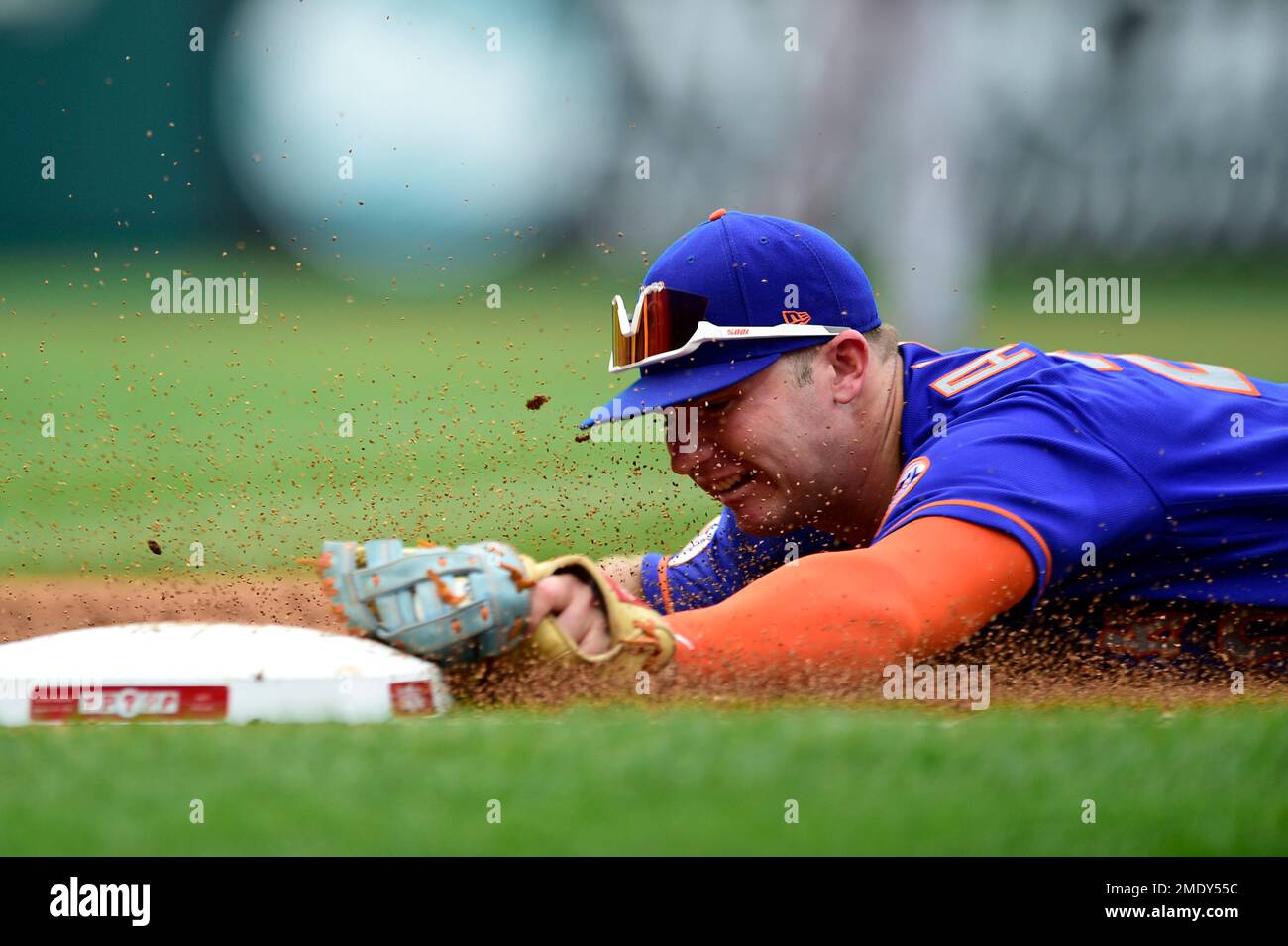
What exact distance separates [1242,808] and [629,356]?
1.68 m

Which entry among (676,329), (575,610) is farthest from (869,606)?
(676,329)

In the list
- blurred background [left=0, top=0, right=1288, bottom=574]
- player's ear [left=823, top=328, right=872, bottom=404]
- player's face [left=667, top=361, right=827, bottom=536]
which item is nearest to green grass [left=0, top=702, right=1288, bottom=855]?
player's face [left=667, top=361, right=827, bottom=536]

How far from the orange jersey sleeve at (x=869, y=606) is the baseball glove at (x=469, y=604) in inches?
3.8

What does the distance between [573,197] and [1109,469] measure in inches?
604

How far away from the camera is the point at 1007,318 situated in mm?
16547

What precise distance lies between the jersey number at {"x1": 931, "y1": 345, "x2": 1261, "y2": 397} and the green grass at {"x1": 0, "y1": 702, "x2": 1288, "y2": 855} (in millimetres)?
932

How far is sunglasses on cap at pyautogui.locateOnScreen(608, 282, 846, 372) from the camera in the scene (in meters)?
3.26

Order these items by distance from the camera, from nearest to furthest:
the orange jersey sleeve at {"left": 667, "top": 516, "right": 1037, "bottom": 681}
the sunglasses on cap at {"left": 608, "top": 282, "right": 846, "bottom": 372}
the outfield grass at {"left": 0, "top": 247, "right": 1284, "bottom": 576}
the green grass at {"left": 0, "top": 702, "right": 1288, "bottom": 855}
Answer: the green grass at {"left": 0, "top": 702, "right": 1288, "bottom": 855}
the orange jersey sleeve at {"left": 667, "top": 516, "right": 1037, "bottom": 681}
the sunglasses on cap at {"left": 608, "top": 282, "right": 846, "bottom": 372}
the outfield grass at {"left": 0, "top": 247, "right": 1284, "bottom": 576}

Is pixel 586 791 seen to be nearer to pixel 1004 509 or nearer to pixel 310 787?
pixel 310 787

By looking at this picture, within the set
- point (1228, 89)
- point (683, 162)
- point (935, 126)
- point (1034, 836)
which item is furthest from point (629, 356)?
point (1228, 89)

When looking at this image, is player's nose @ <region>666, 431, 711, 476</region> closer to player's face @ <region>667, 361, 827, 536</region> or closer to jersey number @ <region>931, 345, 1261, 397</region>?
player's face @ <region>667, 361, 827, 536</region>

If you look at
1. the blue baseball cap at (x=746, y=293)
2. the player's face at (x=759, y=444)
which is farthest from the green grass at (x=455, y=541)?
the blue baseball cap at (x=746, y=293)

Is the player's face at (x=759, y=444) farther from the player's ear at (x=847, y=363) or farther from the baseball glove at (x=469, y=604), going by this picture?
the baseball glove at (x=469, y=604)

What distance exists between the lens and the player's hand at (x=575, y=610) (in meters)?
2.74
